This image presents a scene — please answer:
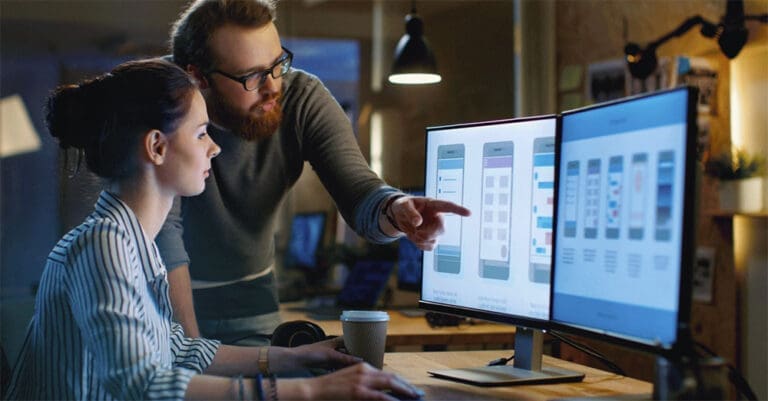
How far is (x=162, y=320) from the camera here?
1.53m

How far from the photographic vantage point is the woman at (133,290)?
1.28m

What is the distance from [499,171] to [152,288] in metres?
0.65

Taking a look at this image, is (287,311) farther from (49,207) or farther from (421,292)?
(421,292)

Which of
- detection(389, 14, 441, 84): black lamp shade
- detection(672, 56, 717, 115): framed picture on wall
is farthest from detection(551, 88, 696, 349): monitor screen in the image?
detection(672, 56, 717, 115): framed picture on wall

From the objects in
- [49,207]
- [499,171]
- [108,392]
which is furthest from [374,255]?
[108,392]

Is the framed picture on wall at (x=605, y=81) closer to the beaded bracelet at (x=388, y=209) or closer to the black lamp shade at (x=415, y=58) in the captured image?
the black lamp shade at (x=415, y=58)

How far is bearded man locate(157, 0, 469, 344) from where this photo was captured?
6.75 feet

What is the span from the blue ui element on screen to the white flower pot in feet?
5.88

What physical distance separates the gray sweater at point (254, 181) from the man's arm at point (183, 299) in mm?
37

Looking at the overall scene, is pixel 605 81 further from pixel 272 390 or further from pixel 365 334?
pixel 272 390

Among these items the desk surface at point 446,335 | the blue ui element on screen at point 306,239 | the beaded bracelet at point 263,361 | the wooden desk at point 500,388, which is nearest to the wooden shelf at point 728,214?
the desk surface at point 446,335

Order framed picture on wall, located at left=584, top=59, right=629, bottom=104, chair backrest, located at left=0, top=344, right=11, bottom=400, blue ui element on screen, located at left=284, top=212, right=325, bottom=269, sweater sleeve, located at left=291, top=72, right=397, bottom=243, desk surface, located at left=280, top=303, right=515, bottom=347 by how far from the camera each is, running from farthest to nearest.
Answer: framed picture on wall, located at left=584, top=59, right=629, bottom=104 < blue ui element on screen, located at left=284, top=212, right=325, bottom=269 < desk surface, located at left=280, top=303, right=515, bottom=347 < sweater sleeve, located at left=291, top=72, right=397, bottom=243 < chair backrest, located at left=0, top=344, right=11, bottom=400

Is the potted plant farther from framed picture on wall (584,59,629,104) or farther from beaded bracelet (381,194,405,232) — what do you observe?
beaded bracelet (381,194,405,232)

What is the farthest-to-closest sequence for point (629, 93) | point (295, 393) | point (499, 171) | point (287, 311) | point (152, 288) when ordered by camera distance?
point (629, 93), point (287, 311), point (499, 171), point (152, 288), point (295, 393)
